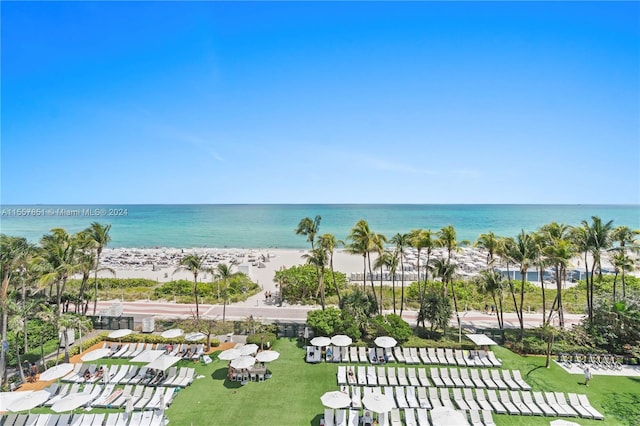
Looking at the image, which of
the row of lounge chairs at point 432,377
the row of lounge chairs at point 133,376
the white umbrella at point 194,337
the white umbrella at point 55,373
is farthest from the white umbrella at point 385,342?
the white umbrella at point 55,373

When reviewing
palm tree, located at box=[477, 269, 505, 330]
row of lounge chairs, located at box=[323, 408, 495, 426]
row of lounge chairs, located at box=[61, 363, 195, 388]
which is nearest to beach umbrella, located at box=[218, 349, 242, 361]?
row of lounge chairs, located at box=[61, 363, 195, 388]

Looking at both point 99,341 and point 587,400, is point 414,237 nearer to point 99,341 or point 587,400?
point 587,400

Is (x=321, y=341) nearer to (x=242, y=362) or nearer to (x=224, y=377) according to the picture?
(x=242, y=362)

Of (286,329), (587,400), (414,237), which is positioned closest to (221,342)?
(286,329)

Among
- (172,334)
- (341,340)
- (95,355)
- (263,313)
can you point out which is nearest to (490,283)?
(341,340)

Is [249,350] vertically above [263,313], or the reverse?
[249,350]

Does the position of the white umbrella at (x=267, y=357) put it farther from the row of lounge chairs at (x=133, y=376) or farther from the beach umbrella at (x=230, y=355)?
the row of lounge chairs at (x=133, y=376)
